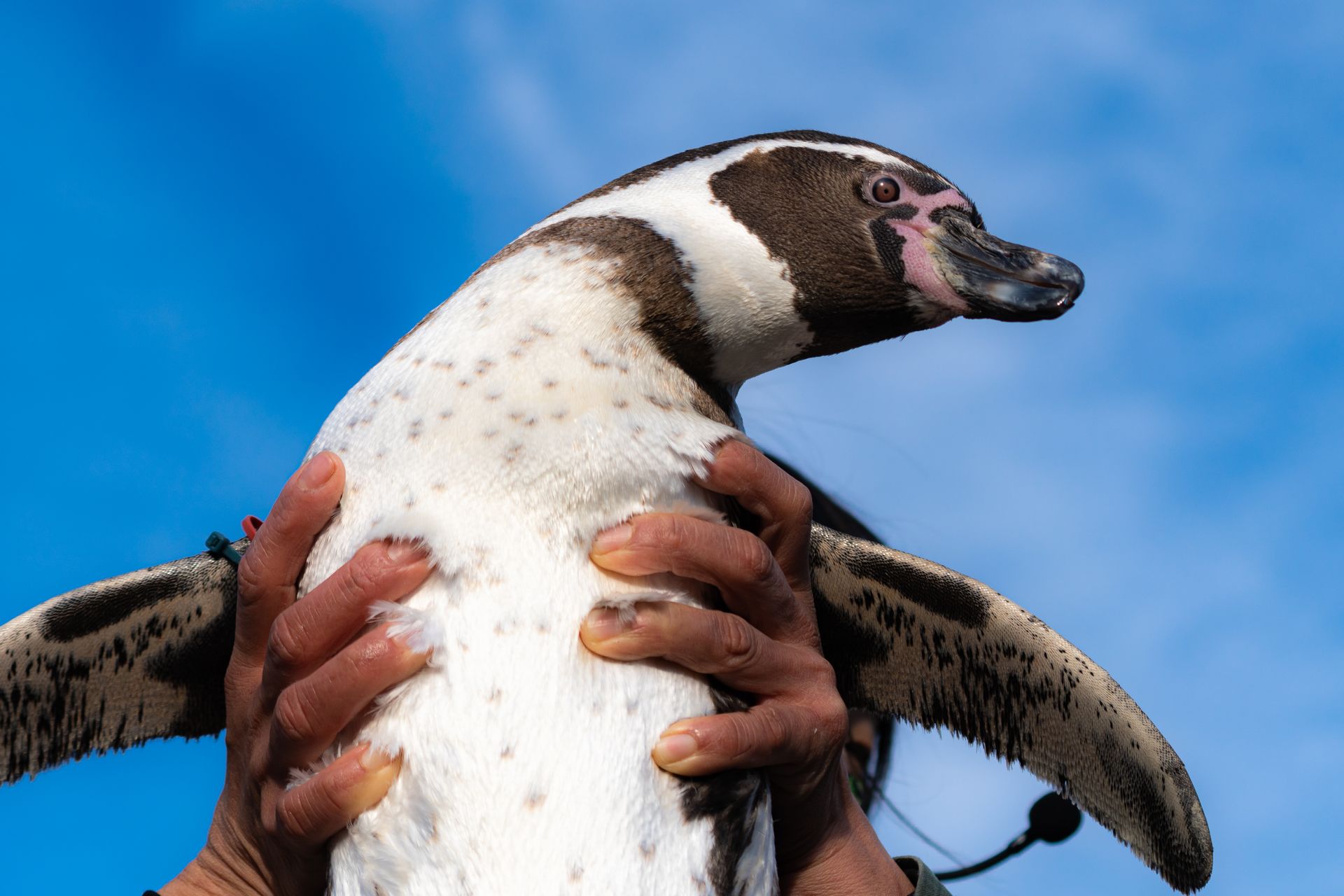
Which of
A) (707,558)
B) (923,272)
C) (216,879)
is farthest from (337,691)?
(923,272)

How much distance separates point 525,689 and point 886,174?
1.21 meters

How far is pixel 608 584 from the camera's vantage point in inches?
55.6

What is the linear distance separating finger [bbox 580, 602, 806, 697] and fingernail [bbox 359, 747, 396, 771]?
281mm

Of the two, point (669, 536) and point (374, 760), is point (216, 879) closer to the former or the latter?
point (374, 760)

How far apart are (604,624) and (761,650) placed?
25 centimetres

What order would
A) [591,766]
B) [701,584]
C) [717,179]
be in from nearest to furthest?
[591,766]
[701,584]
[717,179]

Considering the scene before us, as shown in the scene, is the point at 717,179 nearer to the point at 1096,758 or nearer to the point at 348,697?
the point at 348,697

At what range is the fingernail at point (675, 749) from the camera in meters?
1.34

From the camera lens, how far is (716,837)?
139 centimetres

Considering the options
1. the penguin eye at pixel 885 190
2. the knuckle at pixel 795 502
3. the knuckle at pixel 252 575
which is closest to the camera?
the knuckle at pixel 252 575

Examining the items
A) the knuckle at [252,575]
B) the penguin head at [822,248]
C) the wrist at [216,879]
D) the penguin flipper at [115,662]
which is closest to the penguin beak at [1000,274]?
the penguin head at [822,248]

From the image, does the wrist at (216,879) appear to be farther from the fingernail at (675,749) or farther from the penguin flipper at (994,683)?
the penguin flipper at (994,683)

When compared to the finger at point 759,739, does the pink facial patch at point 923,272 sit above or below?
above

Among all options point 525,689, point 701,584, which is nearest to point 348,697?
Result: point 525,689
